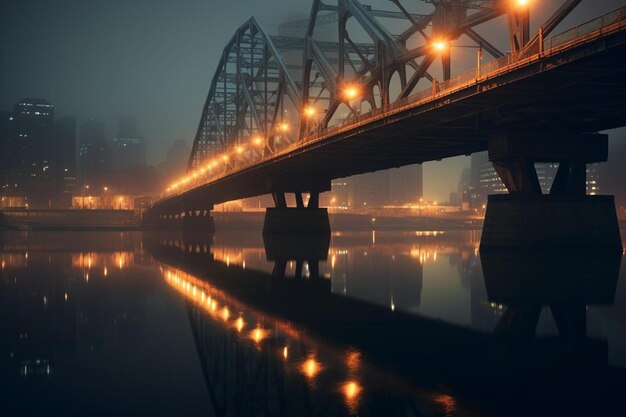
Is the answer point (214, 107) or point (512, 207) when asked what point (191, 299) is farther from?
point (214, 107)

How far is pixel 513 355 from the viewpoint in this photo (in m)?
14.9

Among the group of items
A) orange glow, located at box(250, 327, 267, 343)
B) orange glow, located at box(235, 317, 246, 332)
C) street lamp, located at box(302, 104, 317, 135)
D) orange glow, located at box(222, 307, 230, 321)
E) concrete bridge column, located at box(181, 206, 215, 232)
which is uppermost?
street lamp, located at box(302, 104, 317, 135)

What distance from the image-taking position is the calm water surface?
448 inches

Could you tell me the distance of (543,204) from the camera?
151 feet

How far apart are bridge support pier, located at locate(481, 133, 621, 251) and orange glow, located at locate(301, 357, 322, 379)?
35.7m

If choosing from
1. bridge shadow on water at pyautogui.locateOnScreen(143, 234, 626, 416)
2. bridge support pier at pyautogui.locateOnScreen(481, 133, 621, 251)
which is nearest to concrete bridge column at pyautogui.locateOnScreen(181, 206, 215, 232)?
bridge support pier at pyautogui.locateOnScreen(481, 133, 621, 251)

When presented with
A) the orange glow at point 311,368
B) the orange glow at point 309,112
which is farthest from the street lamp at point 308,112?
the orange glow at point 311,368

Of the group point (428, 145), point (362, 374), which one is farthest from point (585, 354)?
point (428, 145)

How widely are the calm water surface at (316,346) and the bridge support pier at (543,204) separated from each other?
13429 mm

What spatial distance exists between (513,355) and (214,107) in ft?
413

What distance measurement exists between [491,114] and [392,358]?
33463mm

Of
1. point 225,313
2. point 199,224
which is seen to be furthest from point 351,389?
point 199,224

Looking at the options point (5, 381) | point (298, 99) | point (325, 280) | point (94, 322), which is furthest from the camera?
point (298, 99)

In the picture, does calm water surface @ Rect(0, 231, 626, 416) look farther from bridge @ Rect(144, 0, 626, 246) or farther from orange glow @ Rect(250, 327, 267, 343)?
bridge @ Rect(144, 0, 626, 246)
